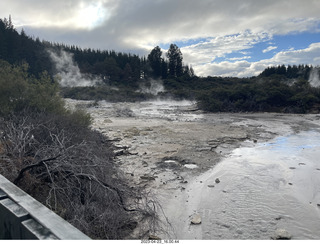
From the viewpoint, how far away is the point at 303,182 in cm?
578

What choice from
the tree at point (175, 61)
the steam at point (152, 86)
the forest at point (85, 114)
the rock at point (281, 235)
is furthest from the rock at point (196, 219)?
the tree at point (175, 61)

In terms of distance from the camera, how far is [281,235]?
3658mm

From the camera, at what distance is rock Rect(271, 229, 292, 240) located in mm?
3622

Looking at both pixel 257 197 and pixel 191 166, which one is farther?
pixel 191 166

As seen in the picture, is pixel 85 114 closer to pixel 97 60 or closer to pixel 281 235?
pixel 281 235

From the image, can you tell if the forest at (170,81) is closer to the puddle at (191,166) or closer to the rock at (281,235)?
the puddle at (191,166)

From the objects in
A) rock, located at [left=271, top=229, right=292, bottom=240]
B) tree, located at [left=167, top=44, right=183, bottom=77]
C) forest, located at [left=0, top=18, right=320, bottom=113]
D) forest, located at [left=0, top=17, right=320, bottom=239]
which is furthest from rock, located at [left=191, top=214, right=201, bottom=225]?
tree, located at [left=167, top=44, right=183, bottom=77]

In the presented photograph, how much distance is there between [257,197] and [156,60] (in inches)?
2308

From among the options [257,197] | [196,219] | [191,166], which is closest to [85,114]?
[191,166]

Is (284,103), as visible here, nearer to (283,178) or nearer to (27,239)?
(283,178)

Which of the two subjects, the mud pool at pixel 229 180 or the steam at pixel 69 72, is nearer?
the mud pool at pixel 229 180

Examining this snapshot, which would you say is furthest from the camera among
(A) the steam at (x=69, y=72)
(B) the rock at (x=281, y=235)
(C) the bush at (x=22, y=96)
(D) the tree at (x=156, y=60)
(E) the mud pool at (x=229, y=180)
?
(D) the tree at (x=156, y=60)

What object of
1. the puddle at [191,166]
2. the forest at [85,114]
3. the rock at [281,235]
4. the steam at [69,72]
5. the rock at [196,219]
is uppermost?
the steam at [69,72]

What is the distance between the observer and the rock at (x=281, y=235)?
3.62m
